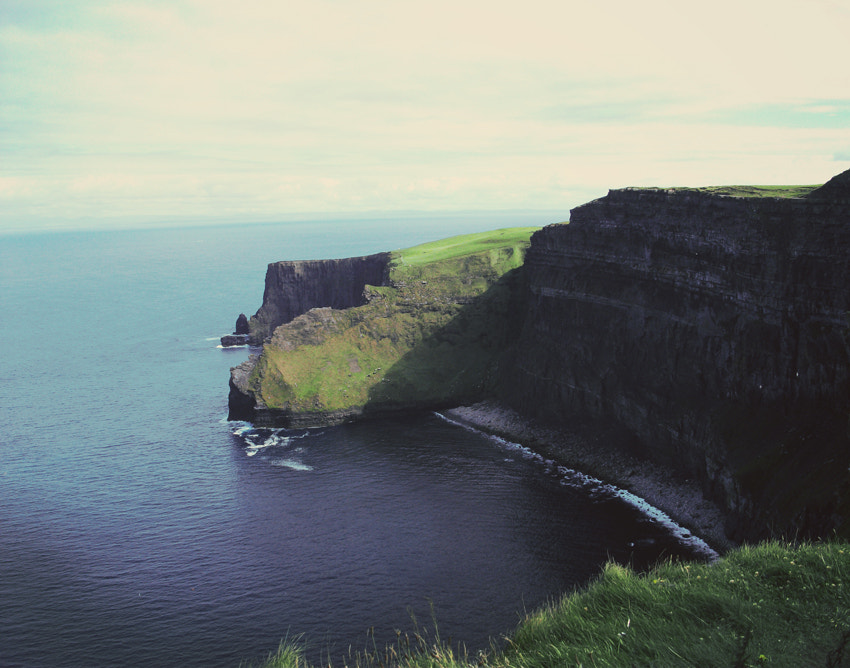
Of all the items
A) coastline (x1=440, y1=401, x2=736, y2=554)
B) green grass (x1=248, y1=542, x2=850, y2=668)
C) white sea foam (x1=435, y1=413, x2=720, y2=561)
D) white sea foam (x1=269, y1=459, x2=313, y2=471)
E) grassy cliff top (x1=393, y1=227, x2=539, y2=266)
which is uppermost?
grassy cliff top (x1=393, y1=227, x2=539, y2=266)

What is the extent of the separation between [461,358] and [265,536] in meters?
60.3

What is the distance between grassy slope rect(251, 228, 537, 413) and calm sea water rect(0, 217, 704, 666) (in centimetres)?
758

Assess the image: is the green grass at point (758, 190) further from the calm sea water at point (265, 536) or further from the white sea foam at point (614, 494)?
the calm sea water at point (265, 536)

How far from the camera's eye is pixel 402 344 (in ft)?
430

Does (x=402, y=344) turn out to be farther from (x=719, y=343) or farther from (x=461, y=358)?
(x=719, y=343)

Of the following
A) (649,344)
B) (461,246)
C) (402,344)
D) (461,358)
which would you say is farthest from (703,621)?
(461,246)

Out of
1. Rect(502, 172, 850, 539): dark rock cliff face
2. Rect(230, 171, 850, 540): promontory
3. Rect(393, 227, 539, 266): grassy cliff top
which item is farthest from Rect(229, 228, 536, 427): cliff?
Rect(502, 172, 850, 539): dark rock cliff face

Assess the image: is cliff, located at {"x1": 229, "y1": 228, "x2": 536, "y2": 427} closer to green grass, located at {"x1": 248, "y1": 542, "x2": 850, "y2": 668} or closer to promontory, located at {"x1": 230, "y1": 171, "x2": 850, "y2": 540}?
promontory, located at {"x1": 230, "y1": 171, "x2": 850, "y2": 540}

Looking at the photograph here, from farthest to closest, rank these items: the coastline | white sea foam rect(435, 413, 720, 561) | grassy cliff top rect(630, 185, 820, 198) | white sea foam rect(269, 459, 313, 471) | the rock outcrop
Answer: the rock outcrop
white sea foam rect(269, 459, 313, 471)
grassy cliff top rect(630, 185, 820, 198)
the coastline
white sea foam rect(435, 413, 720, 561)

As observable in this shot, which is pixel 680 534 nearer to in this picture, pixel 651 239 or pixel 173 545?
pixel 651 239

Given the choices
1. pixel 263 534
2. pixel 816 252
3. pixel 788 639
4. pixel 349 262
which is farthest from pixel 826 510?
pixel 349 262

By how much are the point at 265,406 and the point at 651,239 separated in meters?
62.1

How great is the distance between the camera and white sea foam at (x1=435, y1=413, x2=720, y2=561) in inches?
2753

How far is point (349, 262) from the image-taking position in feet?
Answer: 557
